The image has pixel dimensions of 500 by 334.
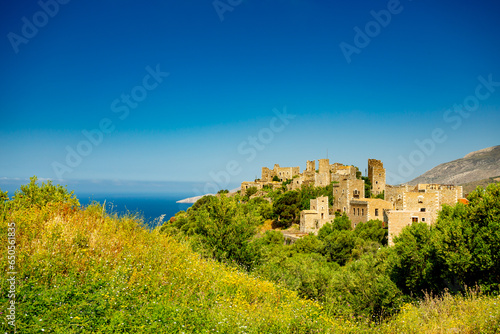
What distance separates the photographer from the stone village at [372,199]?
31.2 metres

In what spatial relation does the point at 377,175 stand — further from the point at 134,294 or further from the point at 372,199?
the point at 134,294

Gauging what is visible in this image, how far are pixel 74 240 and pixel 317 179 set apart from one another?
175 feet

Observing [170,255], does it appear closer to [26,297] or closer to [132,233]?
[132,233]

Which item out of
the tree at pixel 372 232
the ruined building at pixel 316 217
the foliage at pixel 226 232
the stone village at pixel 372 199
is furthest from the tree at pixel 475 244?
the ruined building at pixel 316 217

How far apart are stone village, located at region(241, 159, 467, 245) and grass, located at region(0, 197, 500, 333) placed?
2334 cm

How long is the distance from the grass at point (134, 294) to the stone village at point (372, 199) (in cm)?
2334

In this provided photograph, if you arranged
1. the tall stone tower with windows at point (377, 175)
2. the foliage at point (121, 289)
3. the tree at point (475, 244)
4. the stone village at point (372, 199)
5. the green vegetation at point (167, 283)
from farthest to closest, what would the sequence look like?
the tall stone tower with windows at point (377, 175)
the stone village at point (372, 199)
the tree at point (475, 244)
the green vegetation at point (167, 283)
the foliage at point (121, 289)

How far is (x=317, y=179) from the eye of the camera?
187 feet

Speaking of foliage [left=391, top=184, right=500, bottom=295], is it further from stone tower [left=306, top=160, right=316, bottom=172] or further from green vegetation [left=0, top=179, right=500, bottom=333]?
stone tower [left=306, top=160, right=316, bottom=172]

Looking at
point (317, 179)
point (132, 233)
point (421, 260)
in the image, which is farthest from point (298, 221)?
point (132, 233)

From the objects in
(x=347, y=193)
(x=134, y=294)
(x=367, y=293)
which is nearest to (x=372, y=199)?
(x=347, y=193)

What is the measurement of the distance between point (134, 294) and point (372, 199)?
125ft

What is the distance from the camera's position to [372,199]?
38.8 metres

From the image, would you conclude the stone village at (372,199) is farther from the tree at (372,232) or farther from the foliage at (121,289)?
the foliage at (121,289)
